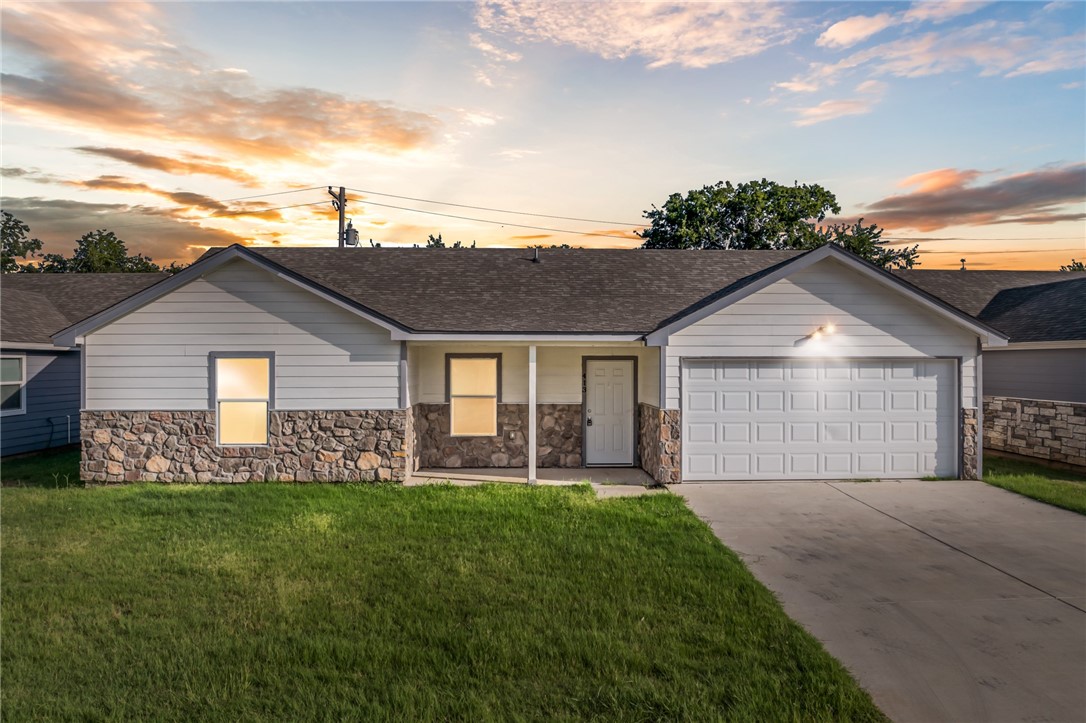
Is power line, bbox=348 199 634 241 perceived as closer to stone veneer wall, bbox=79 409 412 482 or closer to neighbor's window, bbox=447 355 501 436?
neighbor's window, bbox=447 355 501 436

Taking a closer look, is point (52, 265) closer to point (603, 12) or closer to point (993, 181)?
point (603, 12)

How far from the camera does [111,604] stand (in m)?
5.33

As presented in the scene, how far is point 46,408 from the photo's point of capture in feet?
48.4

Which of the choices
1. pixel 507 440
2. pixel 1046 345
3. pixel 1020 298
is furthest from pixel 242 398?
pixel 1020 298

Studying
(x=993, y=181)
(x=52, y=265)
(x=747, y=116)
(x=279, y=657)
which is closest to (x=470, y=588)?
(x=279, y=657)

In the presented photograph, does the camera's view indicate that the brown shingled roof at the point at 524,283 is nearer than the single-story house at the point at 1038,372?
Yes

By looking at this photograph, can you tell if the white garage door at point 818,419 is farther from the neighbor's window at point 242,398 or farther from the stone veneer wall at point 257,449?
the neighbor's window at point 242,398

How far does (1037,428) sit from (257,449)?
56.9 ft

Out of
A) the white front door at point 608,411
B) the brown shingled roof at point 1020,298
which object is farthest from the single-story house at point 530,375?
the brown shingled roof at point 1020,298

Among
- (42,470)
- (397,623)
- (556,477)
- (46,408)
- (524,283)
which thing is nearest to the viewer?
(397,623)

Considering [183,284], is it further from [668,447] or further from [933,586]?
[933,586]

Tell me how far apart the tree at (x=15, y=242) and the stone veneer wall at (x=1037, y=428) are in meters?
57.4

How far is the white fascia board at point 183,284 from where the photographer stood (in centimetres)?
1042

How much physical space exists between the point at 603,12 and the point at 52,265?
52592mm
